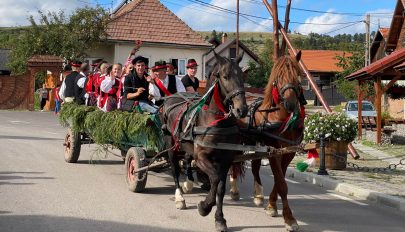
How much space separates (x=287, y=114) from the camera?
696 centimetres

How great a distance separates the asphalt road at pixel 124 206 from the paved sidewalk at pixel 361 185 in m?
0.27

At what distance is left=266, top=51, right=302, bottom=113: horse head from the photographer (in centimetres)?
644

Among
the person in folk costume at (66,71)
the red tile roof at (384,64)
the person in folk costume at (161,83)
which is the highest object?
the red tile roof at (384,64)

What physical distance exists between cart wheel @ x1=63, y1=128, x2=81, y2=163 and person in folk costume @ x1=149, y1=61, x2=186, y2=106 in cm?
274

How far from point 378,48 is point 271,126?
3555 cm

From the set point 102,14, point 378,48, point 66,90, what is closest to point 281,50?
point 66,90

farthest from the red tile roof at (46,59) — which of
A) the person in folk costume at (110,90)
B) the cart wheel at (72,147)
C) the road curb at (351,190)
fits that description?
the road curb at (351,190)

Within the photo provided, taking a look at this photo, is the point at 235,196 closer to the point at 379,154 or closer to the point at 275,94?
the point at 275,94

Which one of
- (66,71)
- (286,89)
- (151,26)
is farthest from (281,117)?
(151,26)

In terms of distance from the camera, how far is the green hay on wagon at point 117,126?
855 cm

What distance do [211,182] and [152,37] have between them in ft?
101

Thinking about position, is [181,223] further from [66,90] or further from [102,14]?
[102,14]

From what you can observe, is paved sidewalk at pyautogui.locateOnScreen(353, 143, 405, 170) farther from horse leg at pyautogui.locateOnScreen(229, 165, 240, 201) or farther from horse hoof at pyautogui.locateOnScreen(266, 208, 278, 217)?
horse hoof at pyautogui.locateOnScreen(266, 208, 278, 217)

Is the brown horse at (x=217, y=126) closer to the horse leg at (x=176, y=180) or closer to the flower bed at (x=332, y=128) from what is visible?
the horse leg at (x=176, y=180)
